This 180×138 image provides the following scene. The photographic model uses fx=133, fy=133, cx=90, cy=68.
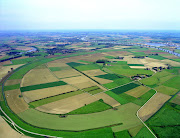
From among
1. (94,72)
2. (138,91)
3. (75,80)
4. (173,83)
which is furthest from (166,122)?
(94,72)

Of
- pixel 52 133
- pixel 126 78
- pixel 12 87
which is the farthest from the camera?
pixel 126 78

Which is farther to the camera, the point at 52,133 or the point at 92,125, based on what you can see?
the point at 92,125

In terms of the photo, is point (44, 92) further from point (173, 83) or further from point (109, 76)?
point (173, 83)

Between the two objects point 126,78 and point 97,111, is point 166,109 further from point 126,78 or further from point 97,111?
point 126,78

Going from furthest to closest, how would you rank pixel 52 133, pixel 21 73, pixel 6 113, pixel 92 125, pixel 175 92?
1. pixel 21 73
2. pixel 175 92
3. pixel 6 113
4. pixel 92 125
5. pixel 52 133

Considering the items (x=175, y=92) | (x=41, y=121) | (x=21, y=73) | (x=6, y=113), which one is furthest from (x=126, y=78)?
(x=21, y=73)

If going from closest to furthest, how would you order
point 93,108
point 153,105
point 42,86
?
point 93,108 → point 153,105 → point 42,86

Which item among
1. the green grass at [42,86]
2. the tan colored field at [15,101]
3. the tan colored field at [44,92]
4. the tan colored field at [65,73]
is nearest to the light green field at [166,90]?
the tan colored field at [44,92]

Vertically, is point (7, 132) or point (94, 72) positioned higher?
point (94, 72)
